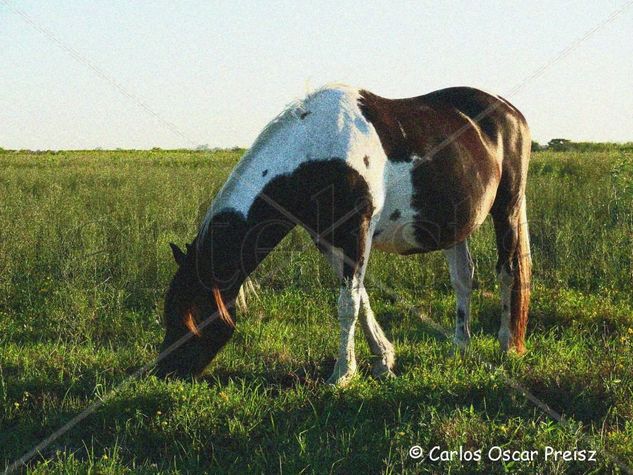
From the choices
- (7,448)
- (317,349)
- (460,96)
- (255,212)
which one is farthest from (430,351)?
(7,448)

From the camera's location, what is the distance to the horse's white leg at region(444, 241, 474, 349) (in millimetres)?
5016

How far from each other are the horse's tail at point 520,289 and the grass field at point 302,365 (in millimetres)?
171

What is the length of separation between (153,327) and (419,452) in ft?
9.60

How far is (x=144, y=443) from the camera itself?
3.32m

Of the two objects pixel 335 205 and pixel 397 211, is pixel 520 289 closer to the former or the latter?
pixel 397 211

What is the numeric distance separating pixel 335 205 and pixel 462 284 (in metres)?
1.77

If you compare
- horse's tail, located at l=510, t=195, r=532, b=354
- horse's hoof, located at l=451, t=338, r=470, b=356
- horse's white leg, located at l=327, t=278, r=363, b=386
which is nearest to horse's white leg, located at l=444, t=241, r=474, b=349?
horse's hoof, located at l=451, t=338, r=470, b=356

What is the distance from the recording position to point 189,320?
3.87 meters

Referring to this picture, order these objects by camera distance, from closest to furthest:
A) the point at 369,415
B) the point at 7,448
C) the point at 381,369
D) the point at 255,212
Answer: the point at 7,448 < the point at 369,415 < the point at 255,212 < the point at 381,369

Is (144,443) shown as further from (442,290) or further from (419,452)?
(442,290)

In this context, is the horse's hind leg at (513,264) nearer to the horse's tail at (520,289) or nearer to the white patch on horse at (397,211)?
the horse's tail at (520,289)

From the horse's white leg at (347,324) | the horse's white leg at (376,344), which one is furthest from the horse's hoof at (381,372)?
the horse's white leg at (347,324)

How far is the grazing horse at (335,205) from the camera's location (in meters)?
3.93

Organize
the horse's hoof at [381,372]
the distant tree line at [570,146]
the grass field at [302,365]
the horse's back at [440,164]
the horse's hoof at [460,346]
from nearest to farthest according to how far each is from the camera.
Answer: the grass field at [302,365] < the horse's hoof at [381,372] < the horse's back at [440,164] < the horse's hoof at [460,346] < the distant tree line at [570,146]
